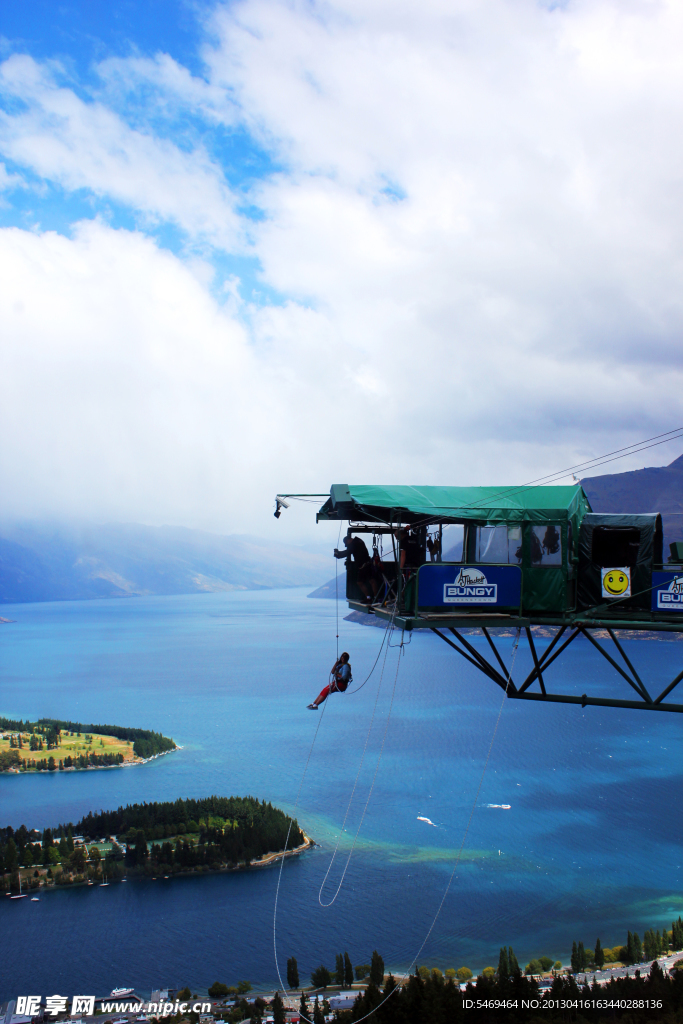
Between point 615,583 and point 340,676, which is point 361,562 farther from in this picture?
point 615,583

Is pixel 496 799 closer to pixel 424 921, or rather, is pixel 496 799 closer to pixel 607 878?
pixel 607 878

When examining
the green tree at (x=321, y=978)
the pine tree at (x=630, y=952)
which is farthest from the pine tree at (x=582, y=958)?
the green tree at (x=321, y=978)

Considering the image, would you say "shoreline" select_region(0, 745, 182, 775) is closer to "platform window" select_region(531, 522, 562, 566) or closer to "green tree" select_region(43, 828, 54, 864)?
"green tree" select_region(43, 828, 54, 864)

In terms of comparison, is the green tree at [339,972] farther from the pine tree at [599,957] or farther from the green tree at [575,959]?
the pine tree at [599,957]

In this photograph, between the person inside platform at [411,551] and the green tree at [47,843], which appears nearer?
the person inside platform at [411,551]

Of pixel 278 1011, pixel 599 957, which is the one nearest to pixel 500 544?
pixel 278 1011

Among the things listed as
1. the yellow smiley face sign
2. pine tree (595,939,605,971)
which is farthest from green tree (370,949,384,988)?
the yellow smiley face sign

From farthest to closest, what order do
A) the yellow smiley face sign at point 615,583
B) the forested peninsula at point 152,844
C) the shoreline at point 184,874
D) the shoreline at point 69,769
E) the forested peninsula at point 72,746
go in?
the forested peninsula at point 72,746
the shoreline at point 69,769
the forested peninsula at point 152,844
the shoreline at point 184,874
the yellow smiley face sign at point 615,583

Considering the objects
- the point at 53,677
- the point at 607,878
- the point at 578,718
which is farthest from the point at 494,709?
the point at 53,677
